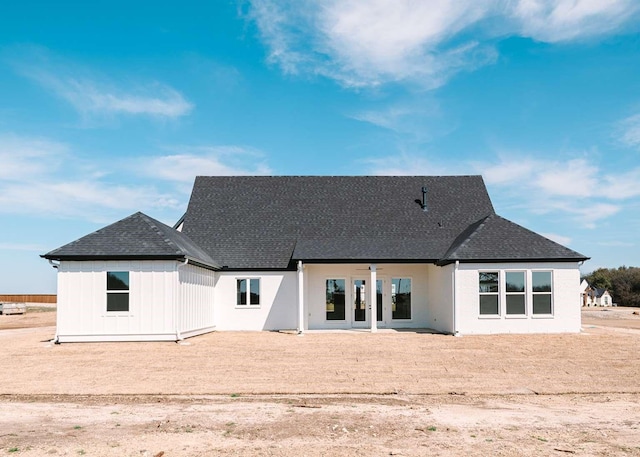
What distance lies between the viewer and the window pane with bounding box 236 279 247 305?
26172 millimetres

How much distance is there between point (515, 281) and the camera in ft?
75.2

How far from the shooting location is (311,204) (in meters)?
29.5

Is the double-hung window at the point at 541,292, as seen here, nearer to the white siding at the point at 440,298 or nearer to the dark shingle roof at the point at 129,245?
the white siding at the point at 440,298

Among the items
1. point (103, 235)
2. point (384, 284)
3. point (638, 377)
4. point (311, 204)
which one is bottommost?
point (638, 377)

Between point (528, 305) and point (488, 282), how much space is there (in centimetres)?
169

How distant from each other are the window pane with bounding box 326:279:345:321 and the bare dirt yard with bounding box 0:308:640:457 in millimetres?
4677

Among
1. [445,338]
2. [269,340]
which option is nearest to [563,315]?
[445,338]

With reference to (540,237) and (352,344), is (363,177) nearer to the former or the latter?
(540,237)

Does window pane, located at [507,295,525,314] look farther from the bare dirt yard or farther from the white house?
the bare dirt yard

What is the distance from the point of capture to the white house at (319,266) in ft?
68.4

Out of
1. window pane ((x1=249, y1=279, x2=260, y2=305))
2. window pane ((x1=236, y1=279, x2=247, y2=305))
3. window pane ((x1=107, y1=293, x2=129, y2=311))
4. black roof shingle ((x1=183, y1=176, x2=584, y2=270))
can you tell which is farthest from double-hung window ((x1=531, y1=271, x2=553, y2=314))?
window pane ((x1=107, y1=293, x2=129, y2=311))

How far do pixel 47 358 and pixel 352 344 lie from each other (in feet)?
30.5

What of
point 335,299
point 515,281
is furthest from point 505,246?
point 335,299

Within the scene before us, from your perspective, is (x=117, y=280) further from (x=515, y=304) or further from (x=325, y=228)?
(x=515, y=304)
